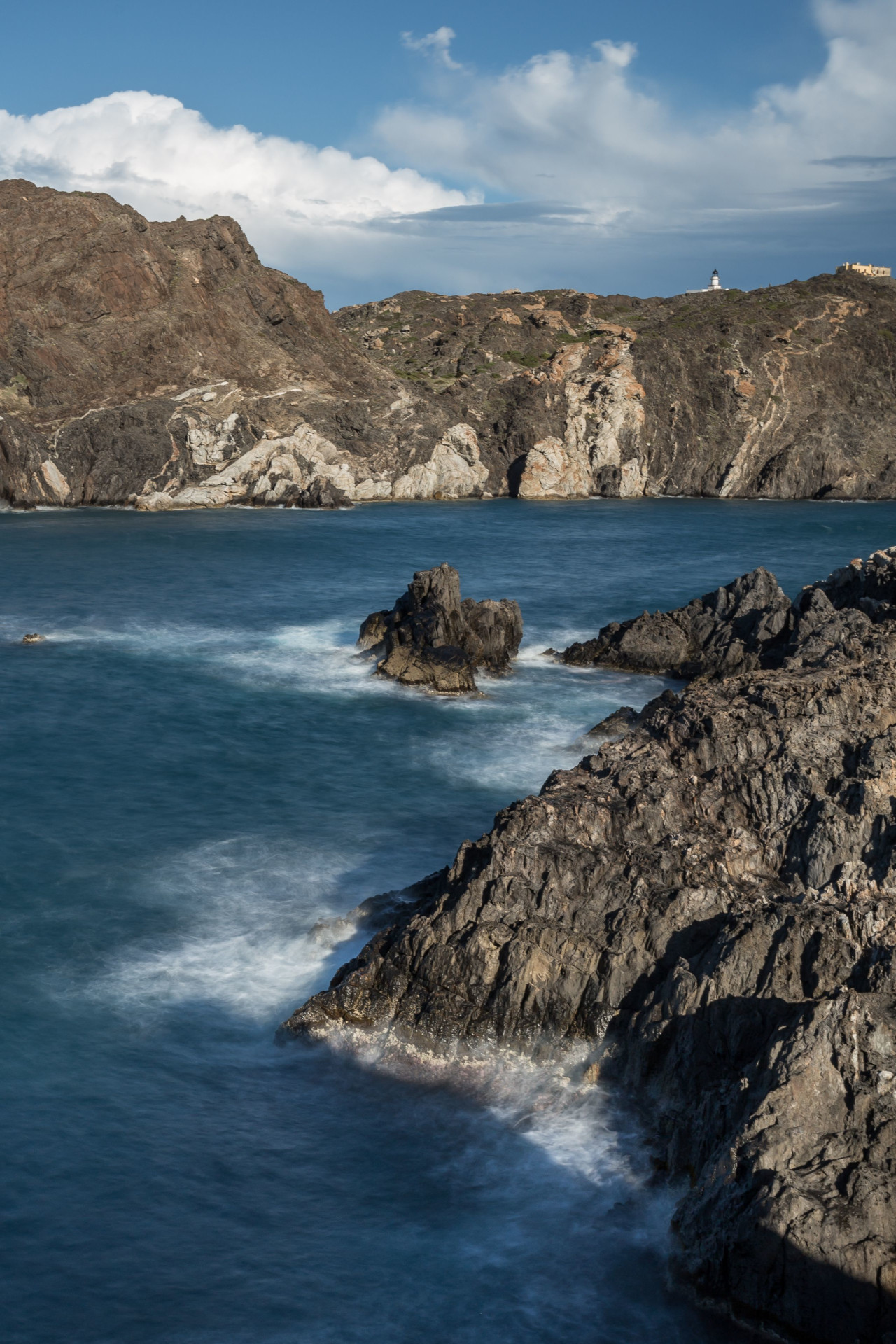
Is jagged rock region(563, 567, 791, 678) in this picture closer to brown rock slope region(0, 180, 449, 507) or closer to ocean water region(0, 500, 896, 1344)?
ocean water region(0, 500, 896, 1344)

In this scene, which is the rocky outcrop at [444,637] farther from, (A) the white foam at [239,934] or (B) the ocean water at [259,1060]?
(A) the white foam at [239,934]

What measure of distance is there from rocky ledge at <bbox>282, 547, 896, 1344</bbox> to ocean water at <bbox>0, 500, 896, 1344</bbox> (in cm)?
73

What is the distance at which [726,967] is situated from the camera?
579 inches

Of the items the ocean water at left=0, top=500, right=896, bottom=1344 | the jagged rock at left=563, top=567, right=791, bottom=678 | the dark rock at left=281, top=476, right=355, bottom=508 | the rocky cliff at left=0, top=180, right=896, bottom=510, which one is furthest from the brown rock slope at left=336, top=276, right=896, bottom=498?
the jagged rock at left=563, top=567, right=791, bottom=678

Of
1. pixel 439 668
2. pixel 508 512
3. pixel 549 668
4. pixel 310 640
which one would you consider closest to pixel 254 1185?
pixel 439 668

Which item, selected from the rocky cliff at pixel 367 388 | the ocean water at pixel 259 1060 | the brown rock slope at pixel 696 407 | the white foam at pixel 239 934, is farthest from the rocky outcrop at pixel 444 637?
the brown rock slope at pixel 696 407

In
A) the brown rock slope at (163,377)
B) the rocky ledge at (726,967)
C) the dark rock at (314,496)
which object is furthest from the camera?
the dark rock at (314,496)

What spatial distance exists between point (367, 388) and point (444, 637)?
6824 cm

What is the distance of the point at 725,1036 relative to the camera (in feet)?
46.9

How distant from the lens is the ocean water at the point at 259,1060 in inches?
491

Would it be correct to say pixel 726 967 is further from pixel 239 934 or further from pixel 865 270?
pixel 865 270

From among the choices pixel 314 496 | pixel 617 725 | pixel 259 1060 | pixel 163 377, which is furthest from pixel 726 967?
pixel 163 377

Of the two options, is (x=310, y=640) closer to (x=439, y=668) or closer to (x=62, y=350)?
(x=439, y=668)

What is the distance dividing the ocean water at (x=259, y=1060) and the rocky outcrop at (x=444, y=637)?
0.98m
